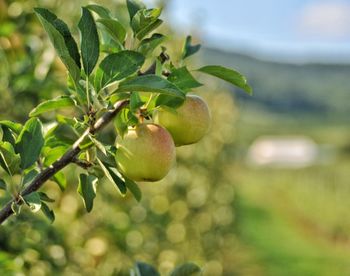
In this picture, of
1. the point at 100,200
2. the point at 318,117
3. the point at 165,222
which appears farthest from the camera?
the point at 318,117

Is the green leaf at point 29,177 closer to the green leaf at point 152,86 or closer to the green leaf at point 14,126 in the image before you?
the green leaf at point 14,126

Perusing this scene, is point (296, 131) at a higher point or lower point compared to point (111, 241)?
lower

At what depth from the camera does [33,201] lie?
87cm

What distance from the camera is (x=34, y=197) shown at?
0.88 meters

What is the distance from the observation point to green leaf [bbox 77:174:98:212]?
3.08 ft

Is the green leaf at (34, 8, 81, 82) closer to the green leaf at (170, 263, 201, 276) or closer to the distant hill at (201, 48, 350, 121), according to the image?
the green leaf at (170, 263, 201, 276)

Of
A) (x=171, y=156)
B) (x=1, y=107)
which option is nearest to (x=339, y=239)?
(x=1, y=107)

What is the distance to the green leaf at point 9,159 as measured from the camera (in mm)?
943

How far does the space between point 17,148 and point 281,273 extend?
901cm

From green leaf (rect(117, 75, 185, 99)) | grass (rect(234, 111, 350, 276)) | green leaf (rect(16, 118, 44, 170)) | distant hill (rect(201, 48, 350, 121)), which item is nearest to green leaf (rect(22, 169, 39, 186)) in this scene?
green leaf (rect(16, 118, 44, 170))

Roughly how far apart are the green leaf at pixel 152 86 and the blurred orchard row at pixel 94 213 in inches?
23.6

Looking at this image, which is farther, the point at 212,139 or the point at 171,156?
the point at 212,139

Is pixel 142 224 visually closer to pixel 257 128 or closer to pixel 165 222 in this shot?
pixel 165 222

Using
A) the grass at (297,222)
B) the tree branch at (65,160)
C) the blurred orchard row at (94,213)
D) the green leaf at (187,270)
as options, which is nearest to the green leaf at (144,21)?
the tree branch at (65,160)
